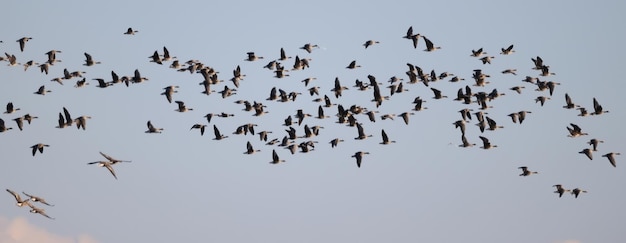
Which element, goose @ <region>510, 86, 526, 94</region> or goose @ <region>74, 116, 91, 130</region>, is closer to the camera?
goose @ <region>74, 116, 91, 130</region>

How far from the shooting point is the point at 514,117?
231 feet

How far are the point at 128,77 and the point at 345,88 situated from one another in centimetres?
1287

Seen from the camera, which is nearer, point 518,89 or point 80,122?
point 80,122

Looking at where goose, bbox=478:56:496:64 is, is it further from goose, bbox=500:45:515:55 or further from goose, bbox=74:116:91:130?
goose, bbox=74:116:91:130

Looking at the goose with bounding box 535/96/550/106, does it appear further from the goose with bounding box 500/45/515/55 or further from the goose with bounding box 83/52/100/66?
the goose with bounding box 83/52/100/66

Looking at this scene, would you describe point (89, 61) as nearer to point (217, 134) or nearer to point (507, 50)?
point (217, 134)

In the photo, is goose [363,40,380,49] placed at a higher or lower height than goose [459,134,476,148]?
higher

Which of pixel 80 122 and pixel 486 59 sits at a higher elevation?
pixel 486 59

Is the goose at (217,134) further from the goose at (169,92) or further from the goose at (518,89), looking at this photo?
the goose at (518,89)

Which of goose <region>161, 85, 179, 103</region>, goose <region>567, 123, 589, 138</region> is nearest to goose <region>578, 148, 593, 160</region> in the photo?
goose <region>567, 123, 589, 138</region>

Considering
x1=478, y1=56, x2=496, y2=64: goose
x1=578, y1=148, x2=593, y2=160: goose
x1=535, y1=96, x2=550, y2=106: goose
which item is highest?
x1=478, y1=56, x2=496, y2=64: goose

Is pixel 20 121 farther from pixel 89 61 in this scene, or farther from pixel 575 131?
pixel 575 131

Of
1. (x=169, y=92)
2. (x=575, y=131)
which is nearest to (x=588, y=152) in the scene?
(x=575, y=131)

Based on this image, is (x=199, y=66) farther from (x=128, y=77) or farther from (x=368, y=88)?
(x=368, y=88)
